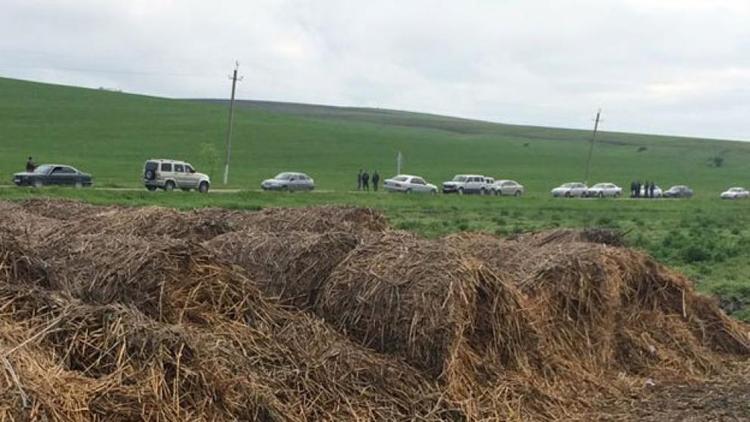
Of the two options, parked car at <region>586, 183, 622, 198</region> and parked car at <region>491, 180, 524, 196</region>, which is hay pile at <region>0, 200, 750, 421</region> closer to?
parked car at <region>491, 180, 524, 196</region>

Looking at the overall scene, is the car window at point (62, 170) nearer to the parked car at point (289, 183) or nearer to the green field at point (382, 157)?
the green field at point (382, 157)

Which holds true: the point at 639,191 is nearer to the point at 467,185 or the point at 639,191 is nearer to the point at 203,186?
the point at 467,185

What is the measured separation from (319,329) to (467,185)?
53.5 m

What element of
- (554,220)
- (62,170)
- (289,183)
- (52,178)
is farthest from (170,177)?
(554,220)

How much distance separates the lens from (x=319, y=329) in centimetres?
650

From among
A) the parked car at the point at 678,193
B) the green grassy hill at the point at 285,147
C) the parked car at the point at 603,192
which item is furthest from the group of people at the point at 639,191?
the green grassy hill at the point at 285,147

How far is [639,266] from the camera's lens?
977 centimetres

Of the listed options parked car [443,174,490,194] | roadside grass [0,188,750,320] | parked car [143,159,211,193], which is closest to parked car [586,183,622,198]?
parked car [443,174,490,194]

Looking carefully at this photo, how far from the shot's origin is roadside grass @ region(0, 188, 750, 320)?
55.7 ft

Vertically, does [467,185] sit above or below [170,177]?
above

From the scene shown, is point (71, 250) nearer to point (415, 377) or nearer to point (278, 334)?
point (278, 334)

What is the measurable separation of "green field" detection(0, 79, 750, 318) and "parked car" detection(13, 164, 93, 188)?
98.0 inches

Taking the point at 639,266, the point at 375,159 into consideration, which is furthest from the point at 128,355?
the point at 375,159

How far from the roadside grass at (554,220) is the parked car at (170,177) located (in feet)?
24.6
